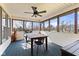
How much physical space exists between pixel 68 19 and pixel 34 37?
944 mm

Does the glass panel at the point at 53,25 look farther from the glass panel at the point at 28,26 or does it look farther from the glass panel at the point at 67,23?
the glass panel at the point at 28,26

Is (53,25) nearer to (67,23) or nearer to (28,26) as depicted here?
(67,23)

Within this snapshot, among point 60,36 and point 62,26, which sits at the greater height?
point 62,26

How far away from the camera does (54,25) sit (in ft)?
7.34

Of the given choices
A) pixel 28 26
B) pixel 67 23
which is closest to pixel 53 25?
pixel 67 23

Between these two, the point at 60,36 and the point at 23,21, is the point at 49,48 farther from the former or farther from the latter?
the point at 23,21

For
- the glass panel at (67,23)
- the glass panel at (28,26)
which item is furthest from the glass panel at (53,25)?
the glass panel at (28,26)

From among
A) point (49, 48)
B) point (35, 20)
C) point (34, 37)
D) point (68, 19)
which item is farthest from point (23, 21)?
point (68, 19)

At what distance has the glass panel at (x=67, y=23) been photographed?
2141mm

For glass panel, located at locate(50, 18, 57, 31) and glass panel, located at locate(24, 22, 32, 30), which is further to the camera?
glass panel, located at locate(50, 18, 57, 31)

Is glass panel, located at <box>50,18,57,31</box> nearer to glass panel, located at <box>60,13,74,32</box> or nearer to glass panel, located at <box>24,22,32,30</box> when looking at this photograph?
glass panel, located at <box>60,13,74,32</box>

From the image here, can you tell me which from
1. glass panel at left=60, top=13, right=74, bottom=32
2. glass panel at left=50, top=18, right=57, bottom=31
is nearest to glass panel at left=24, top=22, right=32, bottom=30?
glass panel at left=50, top=18, right=57, bottom=31

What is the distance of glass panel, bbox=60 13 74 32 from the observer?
7.02ft

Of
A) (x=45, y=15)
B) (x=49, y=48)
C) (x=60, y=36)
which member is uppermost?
(x=45, y=15)
